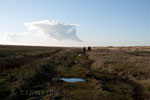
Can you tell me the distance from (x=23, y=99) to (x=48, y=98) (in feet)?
4.29

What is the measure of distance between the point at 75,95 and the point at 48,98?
55.8 inches

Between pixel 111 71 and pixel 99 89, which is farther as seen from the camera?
pixel 111 71

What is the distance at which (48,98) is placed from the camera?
6320 mm

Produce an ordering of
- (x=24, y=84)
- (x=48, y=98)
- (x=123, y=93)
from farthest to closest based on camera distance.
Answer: (x=24, y=84)
(x=123, y=93)
(x=48, y=98)

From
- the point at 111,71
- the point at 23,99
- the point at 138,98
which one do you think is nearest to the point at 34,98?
the point at 23,99

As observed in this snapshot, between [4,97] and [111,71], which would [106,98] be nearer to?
[4,97]

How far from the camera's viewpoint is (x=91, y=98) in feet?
21.6

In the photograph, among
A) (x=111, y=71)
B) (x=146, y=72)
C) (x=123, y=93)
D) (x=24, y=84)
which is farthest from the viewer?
(x=111, y=71)

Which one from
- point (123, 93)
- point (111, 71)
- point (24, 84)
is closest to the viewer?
point (123, 93)

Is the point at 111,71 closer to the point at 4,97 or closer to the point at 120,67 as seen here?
the point at 120,67

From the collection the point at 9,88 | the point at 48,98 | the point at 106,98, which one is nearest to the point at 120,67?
the point at 106,98

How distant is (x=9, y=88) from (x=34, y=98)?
1.92 meters

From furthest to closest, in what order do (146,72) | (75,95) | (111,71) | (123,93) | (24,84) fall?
(111,71) → (146,72) → (24,84) → (123,93) → (75,95)

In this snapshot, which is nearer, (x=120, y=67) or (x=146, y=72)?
(x=146, y=72)
